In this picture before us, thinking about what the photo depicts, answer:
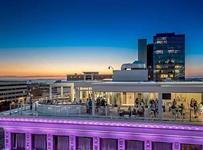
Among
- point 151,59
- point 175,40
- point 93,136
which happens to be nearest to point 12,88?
point 151,59

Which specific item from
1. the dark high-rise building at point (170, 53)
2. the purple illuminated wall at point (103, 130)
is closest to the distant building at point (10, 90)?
the dark high-rise building at point (170, 53)

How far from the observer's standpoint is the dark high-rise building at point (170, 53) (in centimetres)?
10557

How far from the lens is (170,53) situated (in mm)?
111250

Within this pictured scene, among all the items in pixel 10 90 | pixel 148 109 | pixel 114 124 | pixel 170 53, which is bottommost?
pixel 10 90

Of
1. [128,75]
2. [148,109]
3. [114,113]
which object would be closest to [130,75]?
[128,75]

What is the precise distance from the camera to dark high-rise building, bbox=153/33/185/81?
346 feet

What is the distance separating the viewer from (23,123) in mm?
16531

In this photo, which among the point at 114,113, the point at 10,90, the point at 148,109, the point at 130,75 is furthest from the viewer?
the point at 10,90

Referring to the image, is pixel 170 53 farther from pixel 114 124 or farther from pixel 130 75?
pixel 114 124

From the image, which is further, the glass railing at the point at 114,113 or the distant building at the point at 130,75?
the distant building at the point at 130,75

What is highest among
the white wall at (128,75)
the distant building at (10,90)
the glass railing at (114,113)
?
the white wall at (128,75)

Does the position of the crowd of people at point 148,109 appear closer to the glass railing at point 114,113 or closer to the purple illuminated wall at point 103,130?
the glass railing at point 114,113

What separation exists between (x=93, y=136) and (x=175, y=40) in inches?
3965

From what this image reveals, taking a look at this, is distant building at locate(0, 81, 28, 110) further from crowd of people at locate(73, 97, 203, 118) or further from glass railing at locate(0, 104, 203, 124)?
crowd of people at locate(73, 97, 203, 118)
